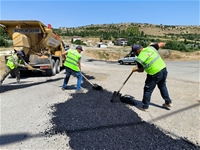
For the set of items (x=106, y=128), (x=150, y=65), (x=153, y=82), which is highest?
(x=150, y=65)

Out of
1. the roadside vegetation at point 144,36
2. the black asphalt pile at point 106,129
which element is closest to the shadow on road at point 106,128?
the black asphalt pile at point 106,129

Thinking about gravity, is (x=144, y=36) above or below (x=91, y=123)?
above

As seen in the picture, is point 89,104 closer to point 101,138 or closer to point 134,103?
point 134,103

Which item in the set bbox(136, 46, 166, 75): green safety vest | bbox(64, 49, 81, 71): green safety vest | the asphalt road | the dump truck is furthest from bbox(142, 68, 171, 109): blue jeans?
the dump truck

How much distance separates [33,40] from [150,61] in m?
7.34

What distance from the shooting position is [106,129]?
11.2ft

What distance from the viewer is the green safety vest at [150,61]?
164 inches

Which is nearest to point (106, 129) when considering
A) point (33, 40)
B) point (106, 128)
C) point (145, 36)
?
point (106, 128)

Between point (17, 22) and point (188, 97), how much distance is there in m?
8.40

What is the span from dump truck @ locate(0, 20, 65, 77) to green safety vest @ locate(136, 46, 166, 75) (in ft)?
20.7

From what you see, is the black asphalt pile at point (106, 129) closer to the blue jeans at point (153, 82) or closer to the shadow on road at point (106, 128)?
the shadow on road at point (106, 128)

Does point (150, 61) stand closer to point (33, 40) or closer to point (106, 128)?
point (106, 128)

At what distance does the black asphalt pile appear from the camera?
2.92 meters

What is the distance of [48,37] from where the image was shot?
382 inches
